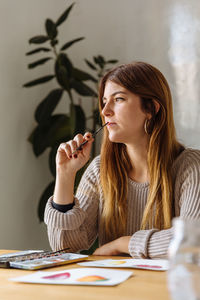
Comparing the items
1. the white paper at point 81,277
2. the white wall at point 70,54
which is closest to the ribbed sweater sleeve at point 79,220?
the white paper at point 81,277

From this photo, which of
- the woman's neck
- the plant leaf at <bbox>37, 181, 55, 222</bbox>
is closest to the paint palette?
the woman's neck

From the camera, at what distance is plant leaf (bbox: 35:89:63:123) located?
296 centimetres

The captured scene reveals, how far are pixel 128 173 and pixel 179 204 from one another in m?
0.26

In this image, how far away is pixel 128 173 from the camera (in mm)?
1813

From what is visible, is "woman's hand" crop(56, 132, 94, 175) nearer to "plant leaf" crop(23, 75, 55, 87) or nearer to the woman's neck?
the woman's neck

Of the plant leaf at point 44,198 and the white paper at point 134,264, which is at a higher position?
the plant leaf at point 44,198

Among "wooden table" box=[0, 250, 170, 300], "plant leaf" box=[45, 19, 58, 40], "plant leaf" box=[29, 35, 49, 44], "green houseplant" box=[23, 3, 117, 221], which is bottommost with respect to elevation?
"wooden table" box=[0, 250, 170, 300]

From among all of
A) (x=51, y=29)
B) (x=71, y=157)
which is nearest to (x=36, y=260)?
(x=71, y=157)

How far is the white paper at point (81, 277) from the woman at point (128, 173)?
55 centimetres

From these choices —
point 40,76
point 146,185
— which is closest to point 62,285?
point 146,185

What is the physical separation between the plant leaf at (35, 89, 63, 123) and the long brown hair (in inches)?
48.0

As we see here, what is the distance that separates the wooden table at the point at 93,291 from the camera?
0.87 m

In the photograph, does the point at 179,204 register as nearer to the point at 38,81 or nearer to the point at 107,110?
the point at 107,110

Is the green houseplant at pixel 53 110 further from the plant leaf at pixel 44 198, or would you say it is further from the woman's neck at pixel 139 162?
the woman's neck at pixel 139 162
